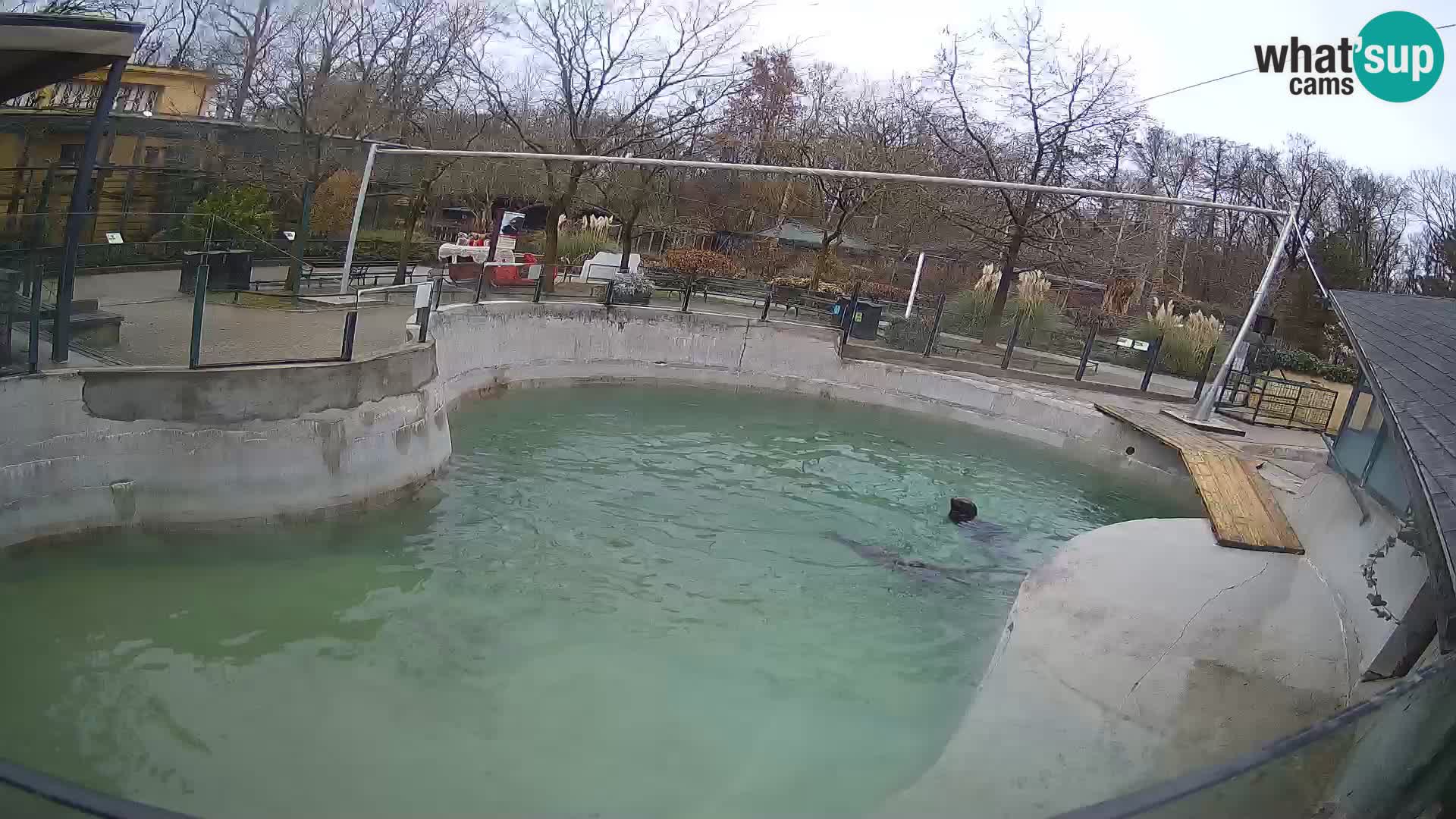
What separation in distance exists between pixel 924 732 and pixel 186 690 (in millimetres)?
5489

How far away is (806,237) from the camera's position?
126ft

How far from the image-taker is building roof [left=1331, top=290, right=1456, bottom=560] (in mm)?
4117

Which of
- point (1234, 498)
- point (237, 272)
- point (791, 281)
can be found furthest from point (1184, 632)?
point (791, 281)

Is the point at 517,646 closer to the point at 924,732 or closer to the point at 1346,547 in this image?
the point at 924,732

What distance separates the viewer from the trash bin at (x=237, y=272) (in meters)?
13.7

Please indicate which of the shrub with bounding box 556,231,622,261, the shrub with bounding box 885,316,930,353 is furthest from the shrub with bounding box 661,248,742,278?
the shrub with bounding box 885,316,930,353

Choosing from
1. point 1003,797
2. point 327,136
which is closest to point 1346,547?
point 1003,797

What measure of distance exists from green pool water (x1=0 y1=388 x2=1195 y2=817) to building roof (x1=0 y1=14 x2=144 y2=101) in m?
4.18

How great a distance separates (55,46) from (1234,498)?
11095 mm

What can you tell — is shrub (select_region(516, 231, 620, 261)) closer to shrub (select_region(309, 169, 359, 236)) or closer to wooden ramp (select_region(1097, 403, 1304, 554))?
shrub (select_region(309, 169, 359, 236))

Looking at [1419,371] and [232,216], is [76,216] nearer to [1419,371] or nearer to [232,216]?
[232,216]

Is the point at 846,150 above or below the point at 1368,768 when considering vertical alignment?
above

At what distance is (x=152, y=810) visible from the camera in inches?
103

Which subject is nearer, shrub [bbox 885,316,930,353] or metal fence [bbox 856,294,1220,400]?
metal fence [bbox 856,294,1220,400]
